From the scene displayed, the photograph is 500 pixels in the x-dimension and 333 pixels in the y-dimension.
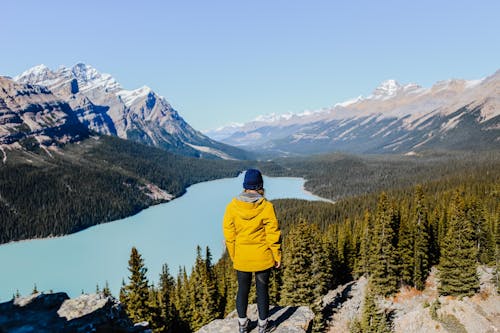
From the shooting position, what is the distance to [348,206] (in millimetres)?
129500

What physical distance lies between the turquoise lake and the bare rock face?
3208 inches

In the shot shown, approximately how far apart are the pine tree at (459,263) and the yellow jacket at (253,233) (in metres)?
48.8

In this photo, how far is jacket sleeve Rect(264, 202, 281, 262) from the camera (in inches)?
411

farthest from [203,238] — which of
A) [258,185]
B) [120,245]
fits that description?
[258,185]

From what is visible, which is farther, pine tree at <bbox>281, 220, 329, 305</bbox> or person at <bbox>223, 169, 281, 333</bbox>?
pine tree at <bbox>281, 220, 329, 305</bbox>

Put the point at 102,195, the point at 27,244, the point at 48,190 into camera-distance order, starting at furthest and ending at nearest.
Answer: the point at 102,195 < the point at 48,190 < the point at 27,244

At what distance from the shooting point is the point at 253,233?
10.6 m

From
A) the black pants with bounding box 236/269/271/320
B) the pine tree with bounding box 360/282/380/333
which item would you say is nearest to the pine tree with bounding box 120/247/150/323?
the pine tree with bounding box 360/282/380/333

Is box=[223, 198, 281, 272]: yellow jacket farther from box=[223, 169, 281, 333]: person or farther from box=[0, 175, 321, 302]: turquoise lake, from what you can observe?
box=[0, 175, 321, 302]: turquoise lake

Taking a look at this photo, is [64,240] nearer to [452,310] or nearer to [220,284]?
[220,284]

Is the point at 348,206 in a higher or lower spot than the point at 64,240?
higher

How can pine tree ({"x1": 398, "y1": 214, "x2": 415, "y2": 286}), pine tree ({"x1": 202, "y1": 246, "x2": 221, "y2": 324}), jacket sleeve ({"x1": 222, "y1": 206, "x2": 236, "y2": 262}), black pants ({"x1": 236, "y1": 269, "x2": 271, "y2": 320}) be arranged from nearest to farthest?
jacket sleeve ({"x1": 222, "y1": 206, "x2": 236, "y2": 262}) → black pants ({"x1": 236, "y1": 269, "x2": 271, "y2": 320}) → pine tree ({"x1": 202, "y1": 246, "x2": 221, "y2": 324}) → pine tree ({"x1": 398, "y1": 214, "x2": 415, "y2": 286})

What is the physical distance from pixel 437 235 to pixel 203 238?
294 feet

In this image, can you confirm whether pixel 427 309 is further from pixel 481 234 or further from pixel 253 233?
pixel 253 233
